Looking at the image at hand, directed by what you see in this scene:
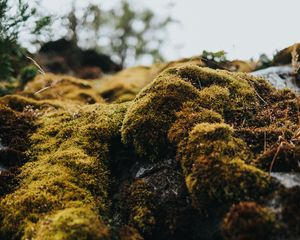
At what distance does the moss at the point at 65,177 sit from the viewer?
4.33 m

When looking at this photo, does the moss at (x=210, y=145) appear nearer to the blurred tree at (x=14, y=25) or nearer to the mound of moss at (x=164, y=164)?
the mound of moss at (x=164, y=164)

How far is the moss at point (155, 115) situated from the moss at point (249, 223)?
1.73 meters

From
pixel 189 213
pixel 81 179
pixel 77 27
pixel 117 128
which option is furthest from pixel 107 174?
pixel 77 27

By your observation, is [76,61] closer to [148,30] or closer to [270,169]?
[148,30]

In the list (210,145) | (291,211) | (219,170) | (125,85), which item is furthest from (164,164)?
(125,85)

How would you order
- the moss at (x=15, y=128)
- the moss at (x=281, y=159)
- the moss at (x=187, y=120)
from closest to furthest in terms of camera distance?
the moss at (x=281, y=159)
the moss at (x=187, y=120)
the moss at (x=15, y=128)

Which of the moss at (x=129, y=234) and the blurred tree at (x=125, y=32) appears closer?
the moss at (x=129, y=234)

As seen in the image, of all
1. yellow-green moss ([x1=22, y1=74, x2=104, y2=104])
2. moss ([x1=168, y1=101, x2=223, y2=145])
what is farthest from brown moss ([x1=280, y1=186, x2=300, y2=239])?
yellow-green moss ([x1=22, y1=74, x2=104, y2=104])

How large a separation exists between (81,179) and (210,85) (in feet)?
9.05

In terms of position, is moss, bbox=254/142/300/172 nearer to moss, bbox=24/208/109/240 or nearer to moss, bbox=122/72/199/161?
moss, bbox=122/72/199/161

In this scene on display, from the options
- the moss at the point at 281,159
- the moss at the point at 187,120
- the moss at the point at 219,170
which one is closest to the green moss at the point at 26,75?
the moss at the point at 187,120

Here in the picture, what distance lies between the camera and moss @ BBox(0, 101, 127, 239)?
4328 millimetres

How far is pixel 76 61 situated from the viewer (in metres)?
23.4

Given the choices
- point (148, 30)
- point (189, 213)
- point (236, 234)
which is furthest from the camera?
point (148, 30)
